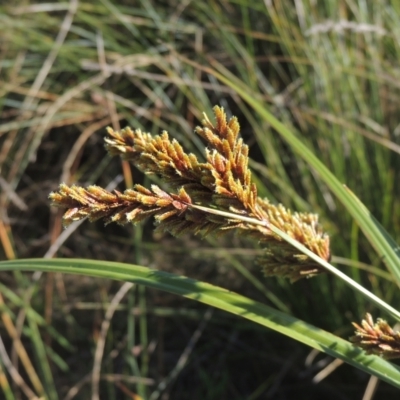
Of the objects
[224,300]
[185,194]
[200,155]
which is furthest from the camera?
[200,155]

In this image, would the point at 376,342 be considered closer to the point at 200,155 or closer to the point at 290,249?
the point at 290,249

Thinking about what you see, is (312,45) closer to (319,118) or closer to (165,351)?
(319,118)

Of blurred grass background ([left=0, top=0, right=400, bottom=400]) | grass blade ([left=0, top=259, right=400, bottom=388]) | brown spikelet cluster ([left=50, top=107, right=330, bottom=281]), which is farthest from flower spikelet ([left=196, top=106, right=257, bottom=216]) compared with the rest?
blurred grass background ([left=0, top=0, right=400, bottom=400])

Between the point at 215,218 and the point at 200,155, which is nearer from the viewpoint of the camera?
the point at 215,218

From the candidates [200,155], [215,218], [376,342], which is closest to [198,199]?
[215,218]

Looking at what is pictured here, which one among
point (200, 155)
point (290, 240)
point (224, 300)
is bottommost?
point (200, 155)

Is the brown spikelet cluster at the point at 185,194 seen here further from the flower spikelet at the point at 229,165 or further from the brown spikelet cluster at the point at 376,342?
the brown spikelet cluster at the point at 376,342

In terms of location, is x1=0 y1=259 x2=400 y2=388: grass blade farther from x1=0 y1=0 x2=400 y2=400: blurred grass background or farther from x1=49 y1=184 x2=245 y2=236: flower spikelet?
x1=0 y1=0 x2=400 y2=400: blurred grass background

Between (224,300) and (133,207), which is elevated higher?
(133,207)
